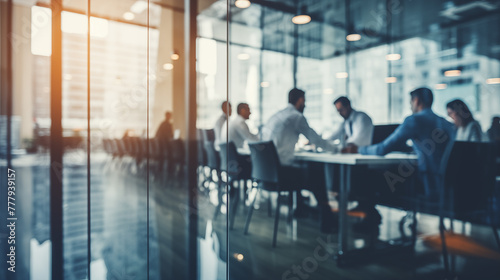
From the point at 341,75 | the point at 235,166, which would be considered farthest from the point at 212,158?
the point at 341,75

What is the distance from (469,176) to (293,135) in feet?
4.54

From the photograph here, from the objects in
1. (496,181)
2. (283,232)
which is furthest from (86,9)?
(496,181)

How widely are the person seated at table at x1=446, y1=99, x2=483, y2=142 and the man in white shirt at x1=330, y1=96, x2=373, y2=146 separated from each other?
790 mm

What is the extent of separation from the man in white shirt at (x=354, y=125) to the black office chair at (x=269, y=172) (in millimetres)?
953

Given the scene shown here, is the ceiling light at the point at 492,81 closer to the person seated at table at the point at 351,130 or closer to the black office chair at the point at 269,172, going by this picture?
the person seated at table at the point at 351,130

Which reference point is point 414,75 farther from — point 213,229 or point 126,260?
point 126,260

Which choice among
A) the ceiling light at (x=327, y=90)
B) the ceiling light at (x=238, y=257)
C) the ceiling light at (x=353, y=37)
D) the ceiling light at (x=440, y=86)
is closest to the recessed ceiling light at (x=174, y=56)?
the ceiling light at (x=238, y=257)

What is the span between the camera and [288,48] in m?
6.05

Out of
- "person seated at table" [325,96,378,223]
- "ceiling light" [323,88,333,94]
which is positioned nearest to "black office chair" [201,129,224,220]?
"person seated at table" [325,96,378,223]

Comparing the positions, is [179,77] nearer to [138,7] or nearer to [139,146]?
[138,7]

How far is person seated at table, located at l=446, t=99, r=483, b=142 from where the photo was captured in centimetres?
258

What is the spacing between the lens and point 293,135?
2.87 meters

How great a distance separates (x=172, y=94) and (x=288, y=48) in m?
4.27

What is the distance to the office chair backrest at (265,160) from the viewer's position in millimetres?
2531
